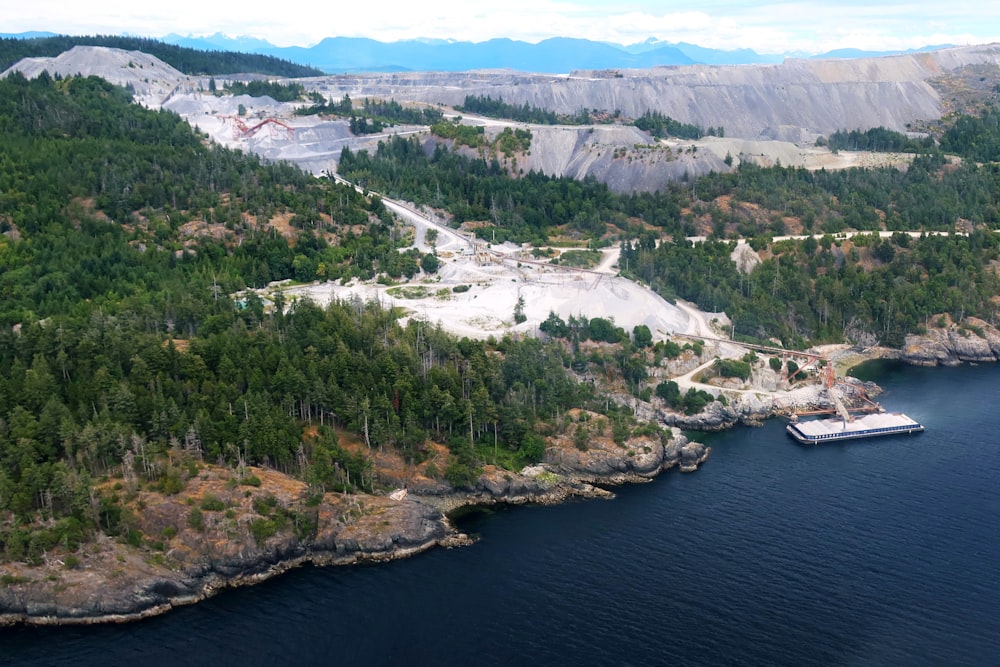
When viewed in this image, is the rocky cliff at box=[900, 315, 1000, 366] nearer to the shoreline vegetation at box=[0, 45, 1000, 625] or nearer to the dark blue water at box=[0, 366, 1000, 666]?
the shoreline vegetation at box=[0, 45, 1000, 625]

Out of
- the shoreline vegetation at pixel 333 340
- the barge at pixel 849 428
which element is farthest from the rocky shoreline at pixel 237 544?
the barge at pixel 849 428

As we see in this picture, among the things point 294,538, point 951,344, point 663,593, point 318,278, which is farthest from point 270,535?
point 951,344

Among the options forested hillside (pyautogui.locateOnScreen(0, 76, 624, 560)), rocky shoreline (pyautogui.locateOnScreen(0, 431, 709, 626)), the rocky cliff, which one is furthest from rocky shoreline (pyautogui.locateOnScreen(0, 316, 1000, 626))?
the rocky cliff

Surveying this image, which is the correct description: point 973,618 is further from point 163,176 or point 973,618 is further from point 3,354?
point 163,176

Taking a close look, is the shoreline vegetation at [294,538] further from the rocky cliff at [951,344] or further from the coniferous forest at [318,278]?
the rocky cliff at [951,344]

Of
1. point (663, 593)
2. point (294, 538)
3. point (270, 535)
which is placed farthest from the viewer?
point (294, 538)

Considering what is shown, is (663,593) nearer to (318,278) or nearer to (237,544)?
(237,544)
